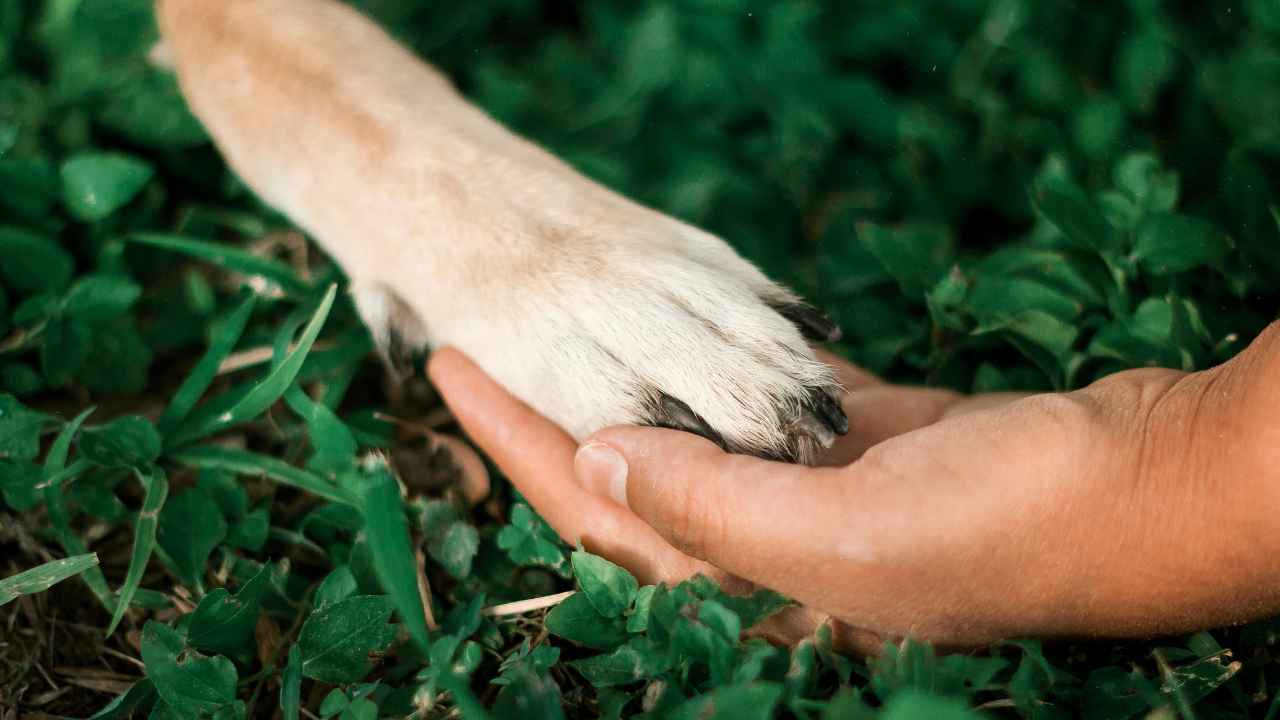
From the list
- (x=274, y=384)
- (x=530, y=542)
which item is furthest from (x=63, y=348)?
(x=530, y=542)

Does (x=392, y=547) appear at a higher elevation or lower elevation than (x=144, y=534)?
higher

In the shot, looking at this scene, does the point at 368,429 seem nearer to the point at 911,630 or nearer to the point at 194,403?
the point at 194,403

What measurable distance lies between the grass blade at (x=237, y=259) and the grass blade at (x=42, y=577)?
60 centimetres

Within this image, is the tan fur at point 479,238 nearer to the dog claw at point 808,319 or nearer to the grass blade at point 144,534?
the dog claw at point 808,319

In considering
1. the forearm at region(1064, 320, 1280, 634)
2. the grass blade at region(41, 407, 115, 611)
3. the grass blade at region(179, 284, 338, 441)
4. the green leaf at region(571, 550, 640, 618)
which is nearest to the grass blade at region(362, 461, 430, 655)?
the green leaf at region(571, 550, 640, 618)

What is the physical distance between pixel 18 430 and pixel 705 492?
1062 millimetres

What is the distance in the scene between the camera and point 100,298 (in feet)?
5.21

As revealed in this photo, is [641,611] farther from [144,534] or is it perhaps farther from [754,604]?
[144,534]

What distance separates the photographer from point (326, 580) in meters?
1.35

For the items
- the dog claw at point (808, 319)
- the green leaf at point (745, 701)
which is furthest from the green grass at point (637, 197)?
the dog claw at point (808, 319)

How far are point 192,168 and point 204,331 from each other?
389 mm

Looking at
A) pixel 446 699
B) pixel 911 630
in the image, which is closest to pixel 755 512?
pixel 911 630

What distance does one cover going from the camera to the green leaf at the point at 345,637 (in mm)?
1261

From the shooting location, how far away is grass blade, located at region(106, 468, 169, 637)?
1338mm
